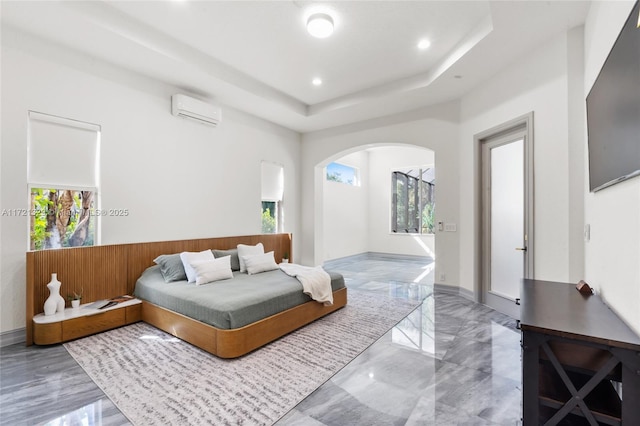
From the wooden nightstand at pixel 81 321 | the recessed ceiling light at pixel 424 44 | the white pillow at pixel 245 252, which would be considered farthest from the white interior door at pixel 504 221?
the wooden nightstand at pixel 81 321

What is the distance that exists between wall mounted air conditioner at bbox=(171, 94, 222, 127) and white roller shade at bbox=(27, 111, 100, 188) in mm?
1063

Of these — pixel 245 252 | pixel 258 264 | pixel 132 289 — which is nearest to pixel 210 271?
pixel 258 264

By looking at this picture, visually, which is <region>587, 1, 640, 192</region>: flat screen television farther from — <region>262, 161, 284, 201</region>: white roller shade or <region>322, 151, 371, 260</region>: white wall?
<region>322, 151, 371, 260</region>: white wall

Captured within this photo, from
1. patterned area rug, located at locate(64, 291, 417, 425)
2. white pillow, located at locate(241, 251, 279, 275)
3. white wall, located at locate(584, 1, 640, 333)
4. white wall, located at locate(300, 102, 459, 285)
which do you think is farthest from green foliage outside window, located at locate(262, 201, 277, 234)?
white wall, located at locate(584, 1, 640, 333)

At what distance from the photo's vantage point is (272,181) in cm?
621

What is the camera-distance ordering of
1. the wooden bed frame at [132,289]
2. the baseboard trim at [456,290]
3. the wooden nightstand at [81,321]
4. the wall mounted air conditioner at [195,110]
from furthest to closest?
the baseboard trim at [456,290] < the wall mounted air conditioner at [195,110] < the wooden nightstand at [81,321] < the wooden bed frame at [132,289]

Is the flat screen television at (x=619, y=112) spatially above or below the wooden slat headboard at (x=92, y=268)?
above

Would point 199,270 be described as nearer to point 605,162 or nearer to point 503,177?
point 605,162

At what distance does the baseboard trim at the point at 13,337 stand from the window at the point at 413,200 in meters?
8.32

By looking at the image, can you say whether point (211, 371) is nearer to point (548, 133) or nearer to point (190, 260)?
point (190, 260)

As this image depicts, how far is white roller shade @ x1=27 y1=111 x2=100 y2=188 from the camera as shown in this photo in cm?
318

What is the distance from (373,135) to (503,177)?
8.48 feet

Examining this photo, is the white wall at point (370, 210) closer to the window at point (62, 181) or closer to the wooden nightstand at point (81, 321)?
the wooden nightstand at point (81, 321)

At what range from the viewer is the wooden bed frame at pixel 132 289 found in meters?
2.78
